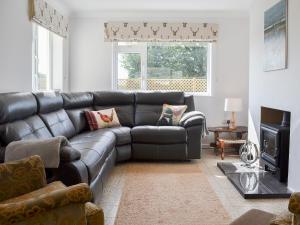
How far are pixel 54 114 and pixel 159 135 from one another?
57.3 inches

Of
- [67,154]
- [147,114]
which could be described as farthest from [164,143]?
[67,154]

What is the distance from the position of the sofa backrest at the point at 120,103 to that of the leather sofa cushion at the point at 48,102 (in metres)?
1.01

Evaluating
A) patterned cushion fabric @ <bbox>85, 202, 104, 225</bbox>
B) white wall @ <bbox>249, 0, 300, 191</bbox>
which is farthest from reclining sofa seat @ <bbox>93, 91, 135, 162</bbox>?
patterned cushion fabric @ <bbox>85, 202, 104, 225</bbox>

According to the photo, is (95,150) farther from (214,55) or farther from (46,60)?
(214,55)

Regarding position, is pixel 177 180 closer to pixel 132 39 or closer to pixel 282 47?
pixel 282 47

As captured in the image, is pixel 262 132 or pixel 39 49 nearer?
pixel 262 132

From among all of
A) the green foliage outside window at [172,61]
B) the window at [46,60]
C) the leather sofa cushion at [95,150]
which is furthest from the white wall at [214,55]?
the leather sofa cushion at [95,150]

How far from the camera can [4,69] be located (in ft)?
11.4

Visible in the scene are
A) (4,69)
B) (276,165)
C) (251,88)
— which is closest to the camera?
(4,69)

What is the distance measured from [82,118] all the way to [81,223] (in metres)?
3.33

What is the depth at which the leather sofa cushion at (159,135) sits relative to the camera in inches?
186

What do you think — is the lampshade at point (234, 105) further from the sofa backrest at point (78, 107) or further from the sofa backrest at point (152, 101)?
the sofa backrest at point (78, 107)

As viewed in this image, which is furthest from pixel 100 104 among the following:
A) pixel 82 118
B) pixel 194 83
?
pixel 194 83

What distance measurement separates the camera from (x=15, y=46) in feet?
12.2
